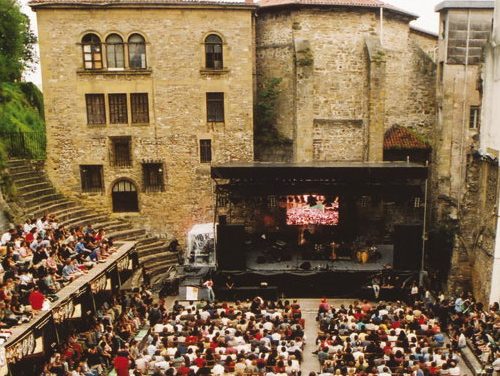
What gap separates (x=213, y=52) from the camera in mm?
29625

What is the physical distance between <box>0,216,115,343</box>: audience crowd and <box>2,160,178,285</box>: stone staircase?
3.94 m

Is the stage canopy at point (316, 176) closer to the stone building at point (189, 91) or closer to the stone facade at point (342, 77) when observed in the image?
the stone building at point (189, 91)

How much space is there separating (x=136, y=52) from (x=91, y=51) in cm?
248

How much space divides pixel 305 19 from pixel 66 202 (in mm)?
17635

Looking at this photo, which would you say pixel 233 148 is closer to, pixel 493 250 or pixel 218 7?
pixel 218 7

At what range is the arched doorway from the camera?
1200 inches

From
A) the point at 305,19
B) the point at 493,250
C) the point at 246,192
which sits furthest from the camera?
the point at 305,19

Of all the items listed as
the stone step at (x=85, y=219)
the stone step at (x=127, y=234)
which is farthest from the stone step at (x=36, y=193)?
the stone step at (x=127, y=234)

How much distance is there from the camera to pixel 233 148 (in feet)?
99.7

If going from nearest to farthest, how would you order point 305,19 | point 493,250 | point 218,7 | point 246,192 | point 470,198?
point 493,250 < point 470,198 < point 246,192 < point 218,7 < point 305,19

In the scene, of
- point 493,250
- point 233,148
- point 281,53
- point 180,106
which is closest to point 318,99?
point 281,53

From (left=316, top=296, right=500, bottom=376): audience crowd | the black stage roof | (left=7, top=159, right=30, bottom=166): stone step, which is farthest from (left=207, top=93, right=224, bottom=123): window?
(left=316, top=296, right=500, bottom=376): audience crowd

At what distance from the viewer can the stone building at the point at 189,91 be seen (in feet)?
95.0

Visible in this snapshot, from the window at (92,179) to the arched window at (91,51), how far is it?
573 centimetres
